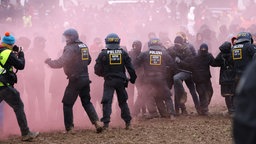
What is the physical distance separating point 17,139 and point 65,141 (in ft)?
3.48

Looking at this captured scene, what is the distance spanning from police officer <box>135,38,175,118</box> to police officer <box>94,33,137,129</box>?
1.43 m

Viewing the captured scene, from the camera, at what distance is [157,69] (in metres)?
10.9

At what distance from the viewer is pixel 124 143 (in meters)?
8.01

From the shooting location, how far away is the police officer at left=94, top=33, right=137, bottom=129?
30.7ft

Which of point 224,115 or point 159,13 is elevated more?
point 159,13

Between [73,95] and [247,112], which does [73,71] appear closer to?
[73,95]

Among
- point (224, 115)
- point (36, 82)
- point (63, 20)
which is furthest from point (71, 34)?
point (63, 20)

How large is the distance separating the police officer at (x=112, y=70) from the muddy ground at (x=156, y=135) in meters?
0.41

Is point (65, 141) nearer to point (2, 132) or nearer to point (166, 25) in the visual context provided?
point (2, 132)

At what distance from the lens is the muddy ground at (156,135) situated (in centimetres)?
827

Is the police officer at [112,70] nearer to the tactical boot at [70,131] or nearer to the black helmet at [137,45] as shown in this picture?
the tactical boot at [70,131]

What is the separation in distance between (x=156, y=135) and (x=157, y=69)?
2492 millimetres

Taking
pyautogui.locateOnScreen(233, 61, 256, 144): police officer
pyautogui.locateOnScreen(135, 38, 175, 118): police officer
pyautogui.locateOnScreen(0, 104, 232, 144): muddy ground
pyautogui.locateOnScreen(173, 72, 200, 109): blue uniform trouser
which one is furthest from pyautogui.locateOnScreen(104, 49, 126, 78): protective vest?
pyautogui.locateOnScreen(233, 61, 256, 144): police officer

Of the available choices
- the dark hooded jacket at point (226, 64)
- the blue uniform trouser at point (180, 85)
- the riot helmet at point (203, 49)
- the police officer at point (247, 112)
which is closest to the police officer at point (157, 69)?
the blue uniform trouser at point (180, 85)
